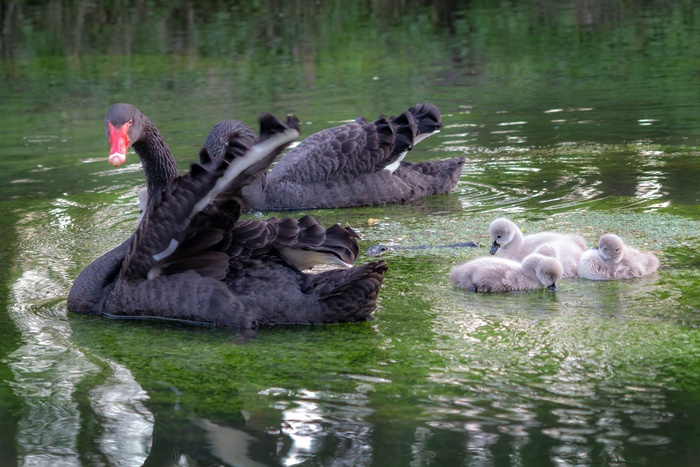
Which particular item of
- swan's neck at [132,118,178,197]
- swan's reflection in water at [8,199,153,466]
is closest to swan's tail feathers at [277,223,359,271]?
swan's neck at [132,118,178,197]

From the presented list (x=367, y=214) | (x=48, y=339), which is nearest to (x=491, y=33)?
(x=367, y=214)

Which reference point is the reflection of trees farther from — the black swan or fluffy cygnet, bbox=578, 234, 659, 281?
fluffy cygnet, bbox=578, 234, 659, 281

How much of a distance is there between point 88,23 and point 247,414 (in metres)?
17.8

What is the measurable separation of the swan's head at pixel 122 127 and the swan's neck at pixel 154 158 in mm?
150

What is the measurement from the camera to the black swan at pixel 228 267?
170 inches

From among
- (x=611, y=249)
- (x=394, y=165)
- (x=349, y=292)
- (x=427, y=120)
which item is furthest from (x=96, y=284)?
(x=427, y=120)

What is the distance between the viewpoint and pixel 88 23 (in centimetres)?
2019

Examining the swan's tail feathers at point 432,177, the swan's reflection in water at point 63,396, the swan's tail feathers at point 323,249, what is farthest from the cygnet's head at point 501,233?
the swan's tail feathers at point 432,177

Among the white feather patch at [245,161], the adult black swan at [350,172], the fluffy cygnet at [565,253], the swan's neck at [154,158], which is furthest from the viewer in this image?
the adult black swan at [350,172]

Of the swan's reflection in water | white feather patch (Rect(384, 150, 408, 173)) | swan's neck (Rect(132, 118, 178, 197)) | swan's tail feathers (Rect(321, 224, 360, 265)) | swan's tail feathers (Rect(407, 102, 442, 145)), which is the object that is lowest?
the swan's reflection in water

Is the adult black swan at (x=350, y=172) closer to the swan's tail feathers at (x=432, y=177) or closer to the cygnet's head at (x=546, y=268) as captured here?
the swan's tail feathers at (x=432, y=177)

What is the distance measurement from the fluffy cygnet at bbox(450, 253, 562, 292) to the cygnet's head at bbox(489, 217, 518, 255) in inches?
17.1

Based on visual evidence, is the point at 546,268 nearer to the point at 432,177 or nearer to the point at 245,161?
the point at 245,161

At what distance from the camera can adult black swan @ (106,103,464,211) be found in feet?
24.1
